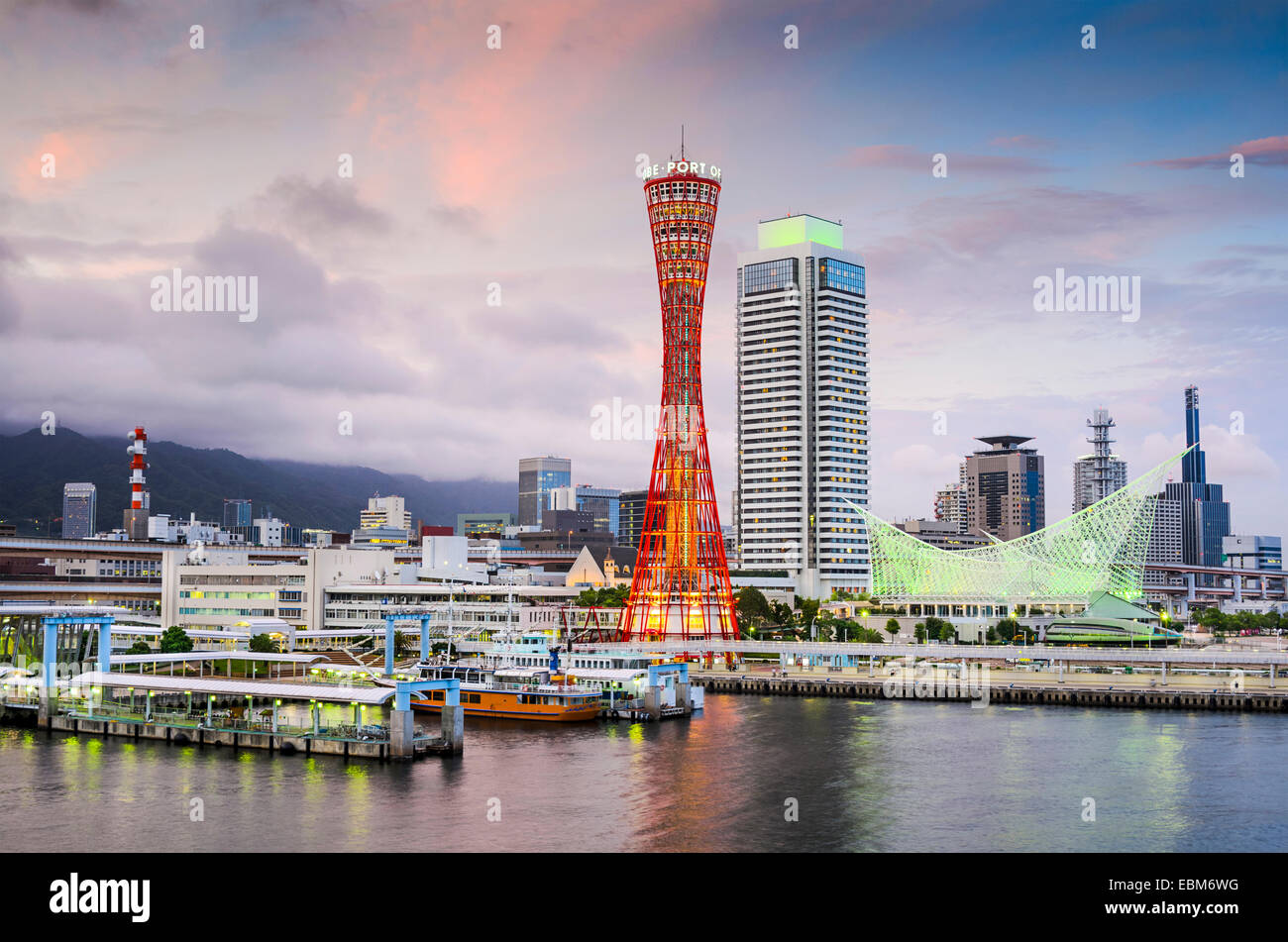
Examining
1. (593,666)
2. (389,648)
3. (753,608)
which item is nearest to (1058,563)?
(753,608)

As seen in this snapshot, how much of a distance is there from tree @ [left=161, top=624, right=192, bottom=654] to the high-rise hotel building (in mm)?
73838

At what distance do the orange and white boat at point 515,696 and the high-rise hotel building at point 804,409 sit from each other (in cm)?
7841

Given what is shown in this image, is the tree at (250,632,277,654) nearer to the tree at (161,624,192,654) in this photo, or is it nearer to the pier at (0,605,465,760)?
the tree at (161,624,192,654)

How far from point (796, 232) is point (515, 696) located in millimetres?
93319

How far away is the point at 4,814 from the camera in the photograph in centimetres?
3416

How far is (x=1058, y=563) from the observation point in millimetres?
110688

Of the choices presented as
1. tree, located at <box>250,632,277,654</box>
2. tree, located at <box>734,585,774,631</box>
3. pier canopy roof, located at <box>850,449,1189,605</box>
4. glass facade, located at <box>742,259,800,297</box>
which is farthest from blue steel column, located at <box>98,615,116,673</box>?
glass facade, located at <box>742,259,800,297</box>

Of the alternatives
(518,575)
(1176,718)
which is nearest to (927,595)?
(518,575)

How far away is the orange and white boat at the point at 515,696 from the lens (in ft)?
183

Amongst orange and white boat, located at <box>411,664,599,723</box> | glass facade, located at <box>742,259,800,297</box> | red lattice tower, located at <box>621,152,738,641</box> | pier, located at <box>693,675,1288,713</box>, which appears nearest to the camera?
orange and white boat, located at <box>411,664,599,723</box>

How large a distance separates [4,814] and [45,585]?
78398mm

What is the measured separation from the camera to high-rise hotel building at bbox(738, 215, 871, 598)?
443 feet

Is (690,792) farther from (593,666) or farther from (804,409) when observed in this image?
(804,409)
